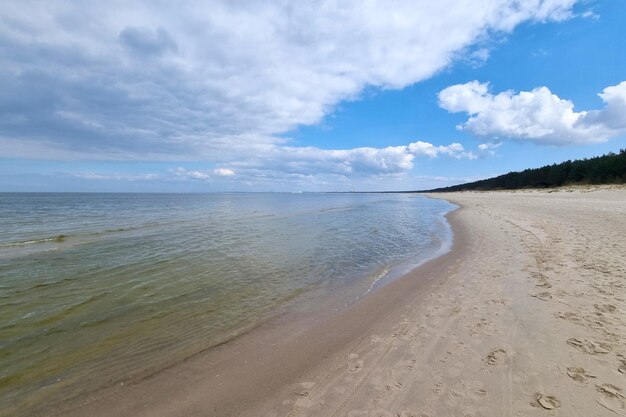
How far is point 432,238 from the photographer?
1823 centimetres

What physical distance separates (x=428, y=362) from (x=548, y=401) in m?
1.50

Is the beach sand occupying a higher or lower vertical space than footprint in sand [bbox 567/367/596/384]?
lower

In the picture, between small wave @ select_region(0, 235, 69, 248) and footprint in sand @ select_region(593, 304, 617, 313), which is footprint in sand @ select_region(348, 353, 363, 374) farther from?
small wave @ select_region(0, 235, 69, 248)

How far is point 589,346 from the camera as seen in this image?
4641 millimetres

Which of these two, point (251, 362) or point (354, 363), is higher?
point (354, 363)

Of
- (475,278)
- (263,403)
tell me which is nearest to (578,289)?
(475,278)

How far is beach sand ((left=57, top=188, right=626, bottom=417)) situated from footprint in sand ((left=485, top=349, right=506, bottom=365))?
16 mm

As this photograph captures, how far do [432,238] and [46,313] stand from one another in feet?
58.7

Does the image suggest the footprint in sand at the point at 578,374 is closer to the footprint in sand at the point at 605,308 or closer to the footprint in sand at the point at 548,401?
the footprint in sand at the point at 548,401

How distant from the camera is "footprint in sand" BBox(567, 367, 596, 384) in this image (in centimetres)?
387

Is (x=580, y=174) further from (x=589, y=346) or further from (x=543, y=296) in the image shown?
(x=589, y=346)

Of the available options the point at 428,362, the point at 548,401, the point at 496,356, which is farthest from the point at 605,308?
the point at 428,362

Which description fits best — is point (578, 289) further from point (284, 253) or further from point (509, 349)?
point (284, 253)

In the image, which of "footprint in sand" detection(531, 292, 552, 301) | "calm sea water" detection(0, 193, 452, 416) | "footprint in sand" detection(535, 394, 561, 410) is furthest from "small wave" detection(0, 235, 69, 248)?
"footprint in sand" detection(531, 292, 552, 301)
